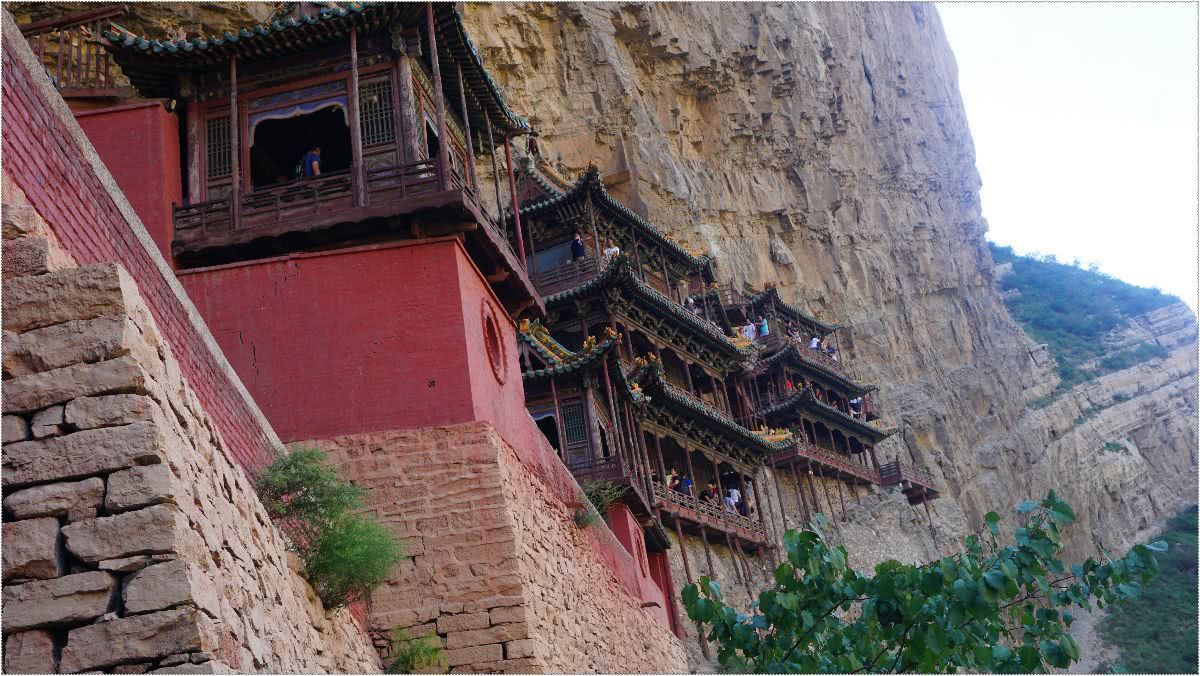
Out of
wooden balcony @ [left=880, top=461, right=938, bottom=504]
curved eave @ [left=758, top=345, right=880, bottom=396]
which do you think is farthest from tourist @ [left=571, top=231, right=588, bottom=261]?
wooden balcony @ [left=880, top=461, right=938, bottom=504]

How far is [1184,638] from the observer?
40062mm

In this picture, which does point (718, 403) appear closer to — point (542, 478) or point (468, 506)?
point (542, 478)

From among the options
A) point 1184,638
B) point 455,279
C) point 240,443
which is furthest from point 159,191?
point 1184,638

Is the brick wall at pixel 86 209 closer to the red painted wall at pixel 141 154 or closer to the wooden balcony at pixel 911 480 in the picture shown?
the red painted wall at pixel 141 154

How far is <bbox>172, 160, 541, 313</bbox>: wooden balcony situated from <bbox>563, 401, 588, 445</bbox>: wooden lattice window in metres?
10.1

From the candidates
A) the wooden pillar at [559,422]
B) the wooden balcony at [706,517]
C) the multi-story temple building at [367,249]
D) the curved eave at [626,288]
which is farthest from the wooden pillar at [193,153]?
the wooden balcony at [706,517]

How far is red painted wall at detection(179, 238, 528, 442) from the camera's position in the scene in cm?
1079

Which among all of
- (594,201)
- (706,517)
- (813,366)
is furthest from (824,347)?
(706,517)

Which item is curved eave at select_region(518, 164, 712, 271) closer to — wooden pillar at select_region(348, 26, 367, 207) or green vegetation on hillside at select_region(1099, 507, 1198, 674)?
wooden pillar at select_region(348, 26, 367, 207)

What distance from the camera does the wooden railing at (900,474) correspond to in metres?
38.8

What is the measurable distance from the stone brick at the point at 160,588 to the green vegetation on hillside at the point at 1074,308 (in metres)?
55.6

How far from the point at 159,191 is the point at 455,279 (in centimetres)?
391

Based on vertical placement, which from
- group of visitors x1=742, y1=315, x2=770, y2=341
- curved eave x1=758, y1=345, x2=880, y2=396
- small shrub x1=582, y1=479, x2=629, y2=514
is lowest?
small shrub x1=582, y1=479, x2=629, y2=514

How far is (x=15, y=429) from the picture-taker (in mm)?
5031
